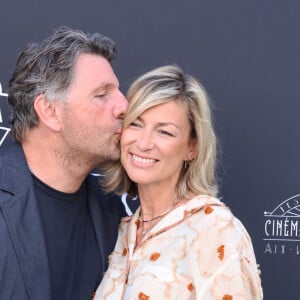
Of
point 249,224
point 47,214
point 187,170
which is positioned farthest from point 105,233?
point 249,224

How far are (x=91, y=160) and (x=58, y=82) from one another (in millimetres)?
246

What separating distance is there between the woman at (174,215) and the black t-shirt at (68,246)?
0.06m

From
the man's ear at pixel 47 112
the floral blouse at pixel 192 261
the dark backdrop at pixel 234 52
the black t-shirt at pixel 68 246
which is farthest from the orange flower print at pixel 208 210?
the dark backdrop at pixel 234 52

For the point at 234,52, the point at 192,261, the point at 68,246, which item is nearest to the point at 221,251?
the point at 192,261

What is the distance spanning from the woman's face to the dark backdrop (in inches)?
21.9

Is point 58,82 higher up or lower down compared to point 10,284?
higher up

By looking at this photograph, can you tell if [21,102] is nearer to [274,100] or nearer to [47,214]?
[47,214]

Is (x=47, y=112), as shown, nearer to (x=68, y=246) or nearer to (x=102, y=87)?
(x=102, y=87)

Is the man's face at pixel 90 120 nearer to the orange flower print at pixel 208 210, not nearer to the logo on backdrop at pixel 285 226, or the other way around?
the orange flower print at pixel 208 210

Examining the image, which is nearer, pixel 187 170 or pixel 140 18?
pixel 187 170

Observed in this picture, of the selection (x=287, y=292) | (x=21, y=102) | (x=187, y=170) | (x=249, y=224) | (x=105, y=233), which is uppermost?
(x=21, y=102)

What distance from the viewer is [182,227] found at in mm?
1810

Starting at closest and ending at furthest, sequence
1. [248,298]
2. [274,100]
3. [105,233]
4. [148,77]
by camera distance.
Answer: [248,298]
[148,77]
[105,233]
[274,100]

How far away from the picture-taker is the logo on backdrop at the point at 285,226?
240 centimetres
